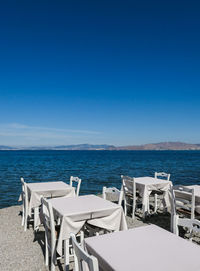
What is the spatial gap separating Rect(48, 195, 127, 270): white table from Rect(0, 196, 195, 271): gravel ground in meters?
0.85

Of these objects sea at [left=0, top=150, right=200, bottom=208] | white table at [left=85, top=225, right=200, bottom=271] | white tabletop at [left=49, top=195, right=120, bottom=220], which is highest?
white table at [left=85, top=225, right=200, bottom=271]

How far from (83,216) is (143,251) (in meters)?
1.61

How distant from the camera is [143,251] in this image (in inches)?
87.8

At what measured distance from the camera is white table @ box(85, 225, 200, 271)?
196 cm

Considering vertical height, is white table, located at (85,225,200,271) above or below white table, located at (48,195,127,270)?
above

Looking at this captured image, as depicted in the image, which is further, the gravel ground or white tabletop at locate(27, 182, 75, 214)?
white tabletop at locate(27, 182, 75, 214)

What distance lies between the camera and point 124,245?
2352 millimetres

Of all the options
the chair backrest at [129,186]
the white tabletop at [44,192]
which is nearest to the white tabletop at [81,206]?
the white tabletop at [44,192]

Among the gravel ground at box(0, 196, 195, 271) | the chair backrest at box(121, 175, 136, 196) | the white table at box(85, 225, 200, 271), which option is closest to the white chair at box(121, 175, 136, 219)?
the chair backrest at box(121, 175, 136, 196)

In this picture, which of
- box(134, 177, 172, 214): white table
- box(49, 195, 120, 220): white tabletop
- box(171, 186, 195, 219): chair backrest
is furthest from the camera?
box(134, 177, 172, 214): white table

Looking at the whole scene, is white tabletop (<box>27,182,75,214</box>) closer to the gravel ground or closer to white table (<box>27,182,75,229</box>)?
white table (<box>27,182,75,229</box>)

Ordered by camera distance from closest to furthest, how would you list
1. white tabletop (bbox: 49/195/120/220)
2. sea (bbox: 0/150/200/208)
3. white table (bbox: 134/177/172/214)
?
white tabletop (bbox: 49/195/120/220), white table (bbox: 134/177/172/214), sea (bbox: 0/150/200/208)

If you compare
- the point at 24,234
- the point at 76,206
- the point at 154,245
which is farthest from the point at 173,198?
the point at 24,234

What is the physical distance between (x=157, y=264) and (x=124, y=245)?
1.48 feet
